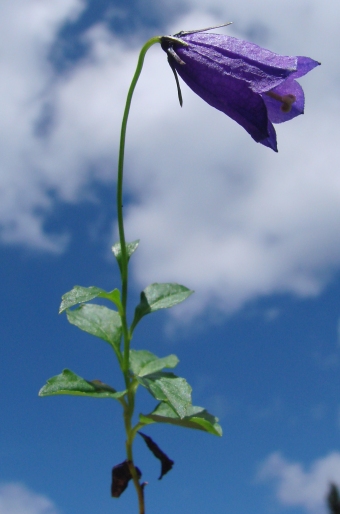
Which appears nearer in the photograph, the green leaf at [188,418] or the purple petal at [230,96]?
the purple petal at [230,96]

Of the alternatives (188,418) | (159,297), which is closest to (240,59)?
(159,297)

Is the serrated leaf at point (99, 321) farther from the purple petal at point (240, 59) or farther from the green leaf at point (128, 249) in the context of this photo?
the purple petal at point (240, 59)

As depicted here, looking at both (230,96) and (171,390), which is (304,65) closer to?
(230,96)

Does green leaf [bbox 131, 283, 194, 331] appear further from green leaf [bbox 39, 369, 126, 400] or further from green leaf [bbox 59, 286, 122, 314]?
green leaf [bbox 39, 369, 126, 400]

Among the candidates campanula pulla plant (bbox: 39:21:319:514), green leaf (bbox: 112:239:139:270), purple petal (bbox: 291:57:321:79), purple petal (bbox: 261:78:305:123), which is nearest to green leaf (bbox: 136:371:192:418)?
campanula pulla plant (bbox: 39:21:319:514)


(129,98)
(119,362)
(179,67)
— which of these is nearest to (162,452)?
(119,362)

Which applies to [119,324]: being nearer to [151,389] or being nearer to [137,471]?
[151,389]

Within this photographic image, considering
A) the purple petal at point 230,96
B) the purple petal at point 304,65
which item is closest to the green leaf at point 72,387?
the purple petal at point 230,96
